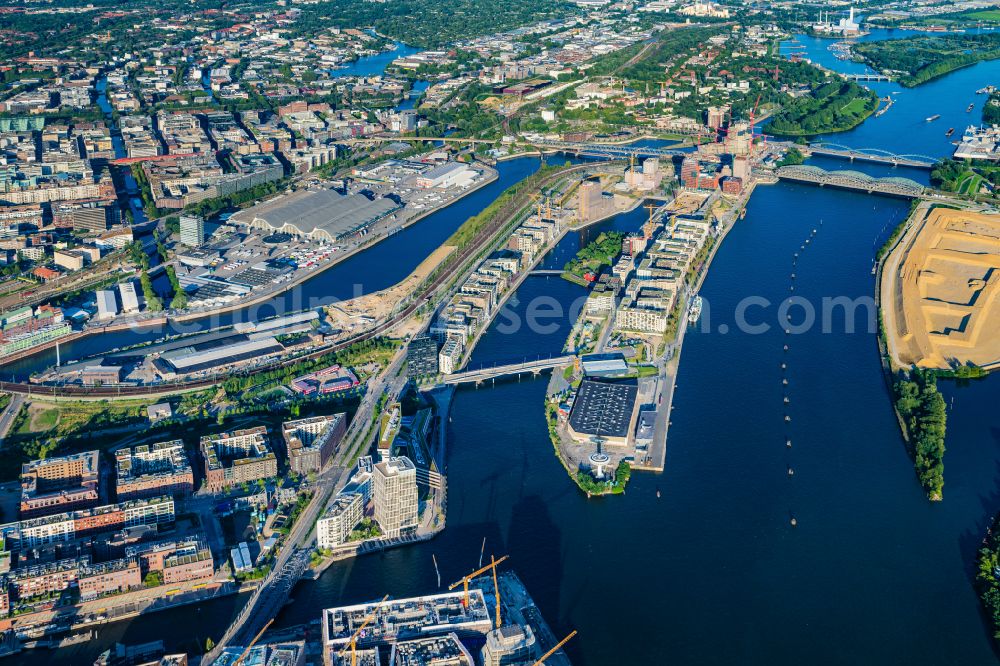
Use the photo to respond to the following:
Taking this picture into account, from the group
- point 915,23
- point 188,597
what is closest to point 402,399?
point 188,597

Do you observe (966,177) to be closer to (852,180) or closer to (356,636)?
(852,180)

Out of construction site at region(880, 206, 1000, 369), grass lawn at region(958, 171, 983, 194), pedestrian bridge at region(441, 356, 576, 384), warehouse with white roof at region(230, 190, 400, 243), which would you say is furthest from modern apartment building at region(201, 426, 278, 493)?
grass lawn at region(958, 171, 983, 194)

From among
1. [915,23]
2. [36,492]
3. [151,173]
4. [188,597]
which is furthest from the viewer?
[915,23]

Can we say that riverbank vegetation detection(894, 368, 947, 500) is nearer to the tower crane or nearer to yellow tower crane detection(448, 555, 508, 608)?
yellow tower crane detection(448, 555, 508, 608)

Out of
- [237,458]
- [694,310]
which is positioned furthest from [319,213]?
[237,458]

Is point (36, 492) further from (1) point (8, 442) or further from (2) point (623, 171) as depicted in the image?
(2) point (623, 171)

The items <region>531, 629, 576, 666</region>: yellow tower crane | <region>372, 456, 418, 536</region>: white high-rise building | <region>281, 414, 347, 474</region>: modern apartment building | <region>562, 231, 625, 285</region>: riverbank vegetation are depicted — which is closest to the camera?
<region>531, 629, 576, 666</region>: yellow tower crane
